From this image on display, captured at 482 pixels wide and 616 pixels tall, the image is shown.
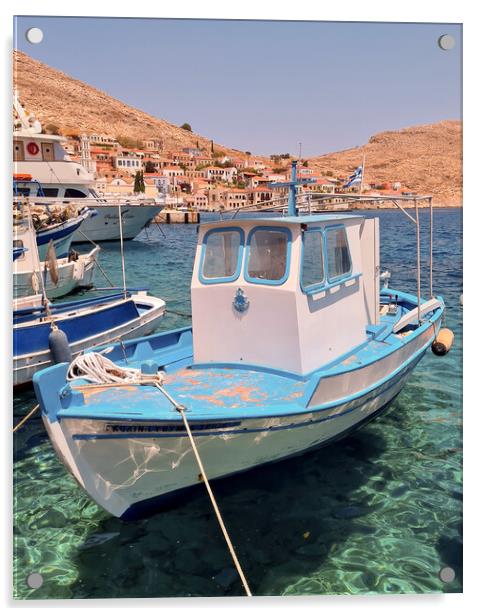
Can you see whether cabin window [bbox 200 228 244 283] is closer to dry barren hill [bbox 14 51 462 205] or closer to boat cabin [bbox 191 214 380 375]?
boat cabin [bbox 191 214 380 375]

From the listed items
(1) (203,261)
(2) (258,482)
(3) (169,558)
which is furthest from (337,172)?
(3) (169,558)

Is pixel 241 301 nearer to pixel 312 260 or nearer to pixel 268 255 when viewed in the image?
pixel 268 255

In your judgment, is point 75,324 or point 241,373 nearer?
point 241,373

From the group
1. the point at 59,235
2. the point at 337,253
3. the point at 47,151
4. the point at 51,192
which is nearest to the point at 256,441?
the point at 337,253

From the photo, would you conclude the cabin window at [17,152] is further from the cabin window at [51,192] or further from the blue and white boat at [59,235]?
the cabin window at [51,192]

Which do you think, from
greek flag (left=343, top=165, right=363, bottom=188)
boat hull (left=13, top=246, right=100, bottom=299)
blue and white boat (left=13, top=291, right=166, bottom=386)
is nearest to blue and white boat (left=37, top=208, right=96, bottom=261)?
boat hull (left=13, top=246, right=100, bottom=299)

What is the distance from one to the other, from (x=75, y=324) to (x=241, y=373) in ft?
16.3

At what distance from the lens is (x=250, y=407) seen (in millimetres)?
4879

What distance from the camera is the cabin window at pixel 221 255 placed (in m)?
5.94

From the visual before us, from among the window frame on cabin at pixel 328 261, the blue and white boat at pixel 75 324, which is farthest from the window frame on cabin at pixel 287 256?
the blue and white boat at pixel 75 324

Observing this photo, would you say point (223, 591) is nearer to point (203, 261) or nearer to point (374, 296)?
point (203, 261)

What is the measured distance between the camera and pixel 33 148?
861 inches

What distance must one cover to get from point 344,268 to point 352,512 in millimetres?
2736

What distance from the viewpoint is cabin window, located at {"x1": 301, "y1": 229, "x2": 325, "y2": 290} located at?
5.71 meters
